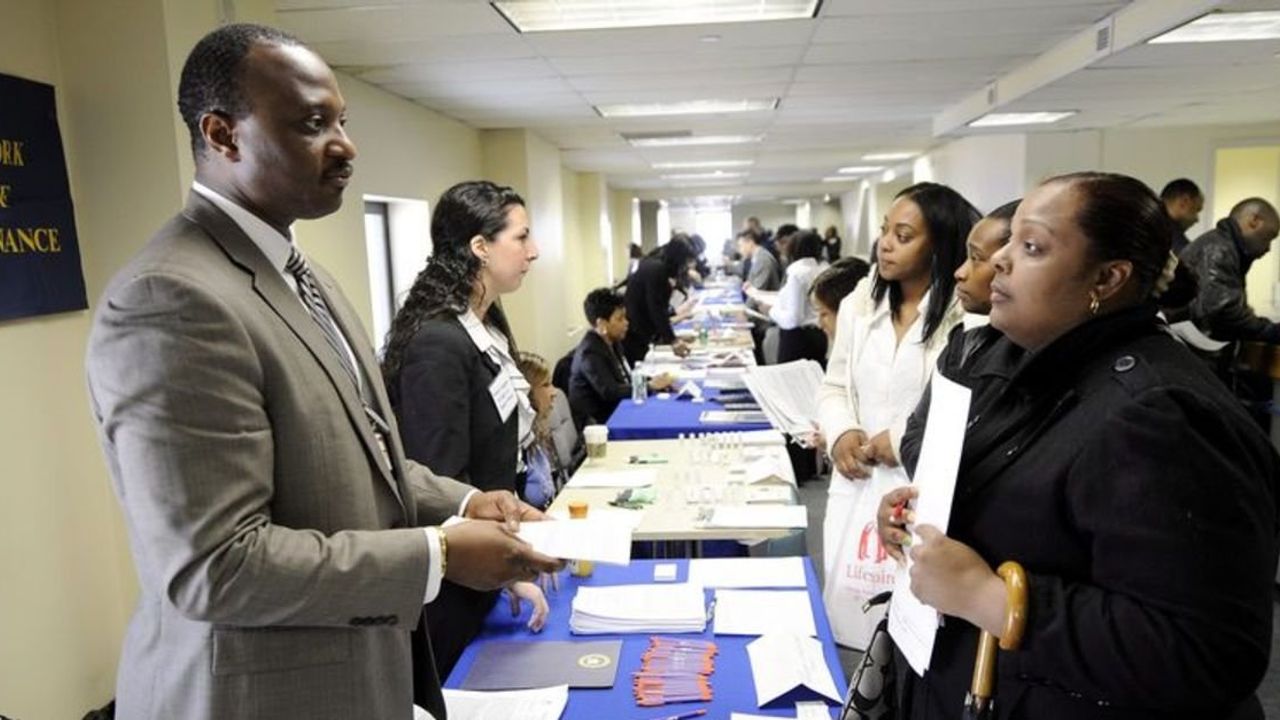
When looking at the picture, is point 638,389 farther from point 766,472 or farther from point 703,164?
point 703,164

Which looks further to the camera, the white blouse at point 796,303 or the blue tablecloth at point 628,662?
the white blouse at point 796,303

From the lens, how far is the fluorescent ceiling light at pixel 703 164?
10.9 metres

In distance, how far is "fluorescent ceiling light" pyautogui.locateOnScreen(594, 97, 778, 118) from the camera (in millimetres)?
5785

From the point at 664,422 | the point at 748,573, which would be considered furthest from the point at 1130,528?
the point at 664,422

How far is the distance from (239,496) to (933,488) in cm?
92

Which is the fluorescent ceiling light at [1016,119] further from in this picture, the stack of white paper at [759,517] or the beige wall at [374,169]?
the stack of white paper at [759,517]

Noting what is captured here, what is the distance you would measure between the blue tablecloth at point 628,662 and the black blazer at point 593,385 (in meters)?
2.61

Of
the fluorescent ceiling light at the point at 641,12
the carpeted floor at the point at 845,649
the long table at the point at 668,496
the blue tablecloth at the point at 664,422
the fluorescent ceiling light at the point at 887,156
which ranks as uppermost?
the fluorescent ceiling light at the point at 641,12

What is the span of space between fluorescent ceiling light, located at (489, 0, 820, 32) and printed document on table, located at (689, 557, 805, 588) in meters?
2.30

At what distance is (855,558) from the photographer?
2.27 metres

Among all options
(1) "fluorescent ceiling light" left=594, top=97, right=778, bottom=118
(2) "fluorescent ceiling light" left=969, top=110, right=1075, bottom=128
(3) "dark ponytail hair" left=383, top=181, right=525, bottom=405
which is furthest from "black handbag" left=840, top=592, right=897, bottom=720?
(2) "fluorescent ceiling light" left=969, top=110, right=1075, bottom=128

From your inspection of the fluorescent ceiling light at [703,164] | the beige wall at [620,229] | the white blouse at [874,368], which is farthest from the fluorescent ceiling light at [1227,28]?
the beige wall at [620,229]

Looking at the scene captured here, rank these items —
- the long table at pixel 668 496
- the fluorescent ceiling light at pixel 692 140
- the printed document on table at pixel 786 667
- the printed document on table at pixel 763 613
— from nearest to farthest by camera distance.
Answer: the printed document on table at pixel 786 667 < the printed document on table at pixel 763 613 < the long table at pixel 668 496 < the fluorescent ceiling light at pixel 692 140

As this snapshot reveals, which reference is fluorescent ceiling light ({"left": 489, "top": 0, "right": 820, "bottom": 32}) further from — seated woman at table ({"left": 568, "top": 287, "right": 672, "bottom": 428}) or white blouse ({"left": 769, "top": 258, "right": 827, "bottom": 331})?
white blouse ({"left": 769, "top": 258, "right": 827, "bottom": 331})
